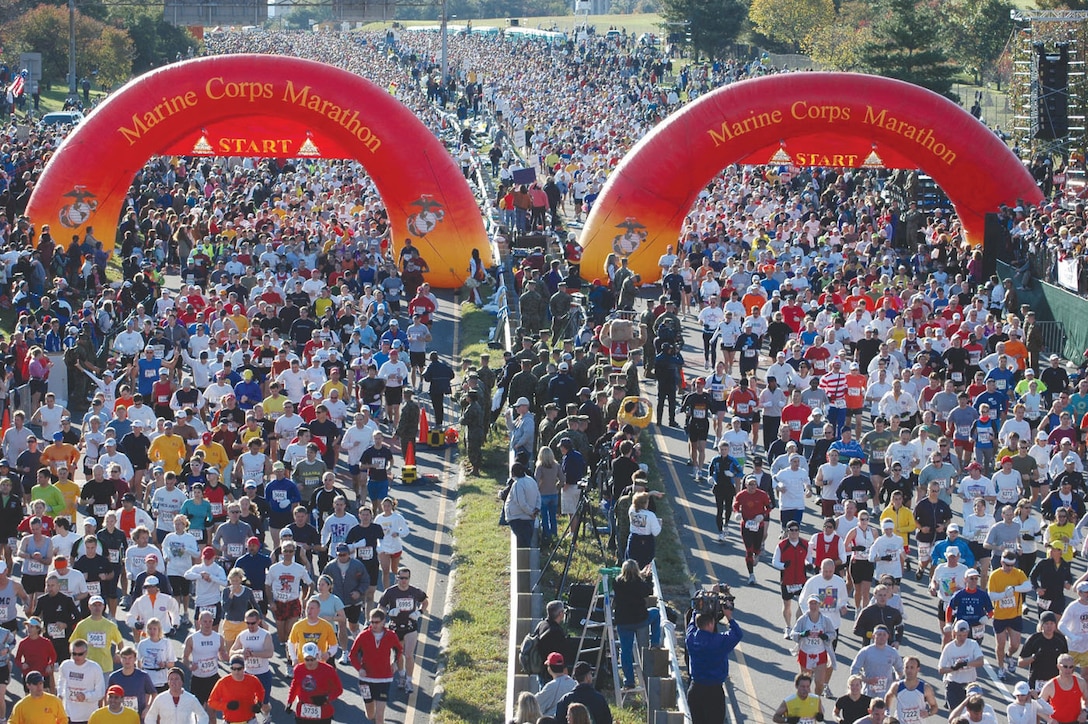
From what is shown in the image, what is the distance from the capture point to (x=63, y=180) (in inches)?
1350

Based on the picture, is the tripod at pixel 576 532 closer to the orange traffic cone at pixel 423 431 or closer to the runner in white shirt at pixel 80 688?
the orange traffic cone at pixel 423 431

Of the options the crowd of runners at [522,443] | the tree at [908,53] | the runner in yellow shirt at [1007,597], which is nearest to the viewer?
the crowd of runners at [522,443]

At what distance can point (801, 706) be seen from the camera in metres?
14.5

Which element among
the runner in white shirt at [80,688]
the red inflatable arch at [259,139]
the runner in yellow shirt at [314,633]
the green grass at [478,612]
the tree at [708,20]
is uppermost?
the tree at [708,20]

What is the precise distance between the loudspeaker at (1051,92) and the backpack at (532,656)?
31.2 meters

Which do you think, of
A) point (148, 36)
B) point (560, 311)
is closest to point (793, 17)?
point (148, 36)

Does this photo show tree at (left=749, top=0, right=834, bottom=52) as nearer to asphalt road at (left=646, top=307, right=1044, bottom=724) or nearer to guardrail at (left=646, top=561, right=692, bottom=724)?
asphalt road at (left=646, top=307, right=1044, bottom=724)

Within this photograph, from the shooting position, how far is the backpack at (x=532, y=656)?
1505 cm

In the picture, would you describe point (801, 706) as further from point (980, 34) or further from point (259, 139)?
point (980, 34)

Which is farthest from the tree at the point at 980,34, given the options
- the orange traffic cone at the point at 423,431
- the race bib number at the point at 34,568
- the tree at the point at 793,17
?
the race bib number at the point at 34,568

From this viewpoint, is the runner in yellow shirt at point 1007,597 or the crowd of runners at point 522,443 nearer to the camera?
the crowd of runners at point 522,443

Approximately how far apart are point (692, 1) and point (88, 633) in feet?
252

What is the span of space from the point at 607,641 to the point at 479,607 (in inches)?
110

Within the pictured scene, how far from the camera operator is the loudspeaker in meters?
30.7
